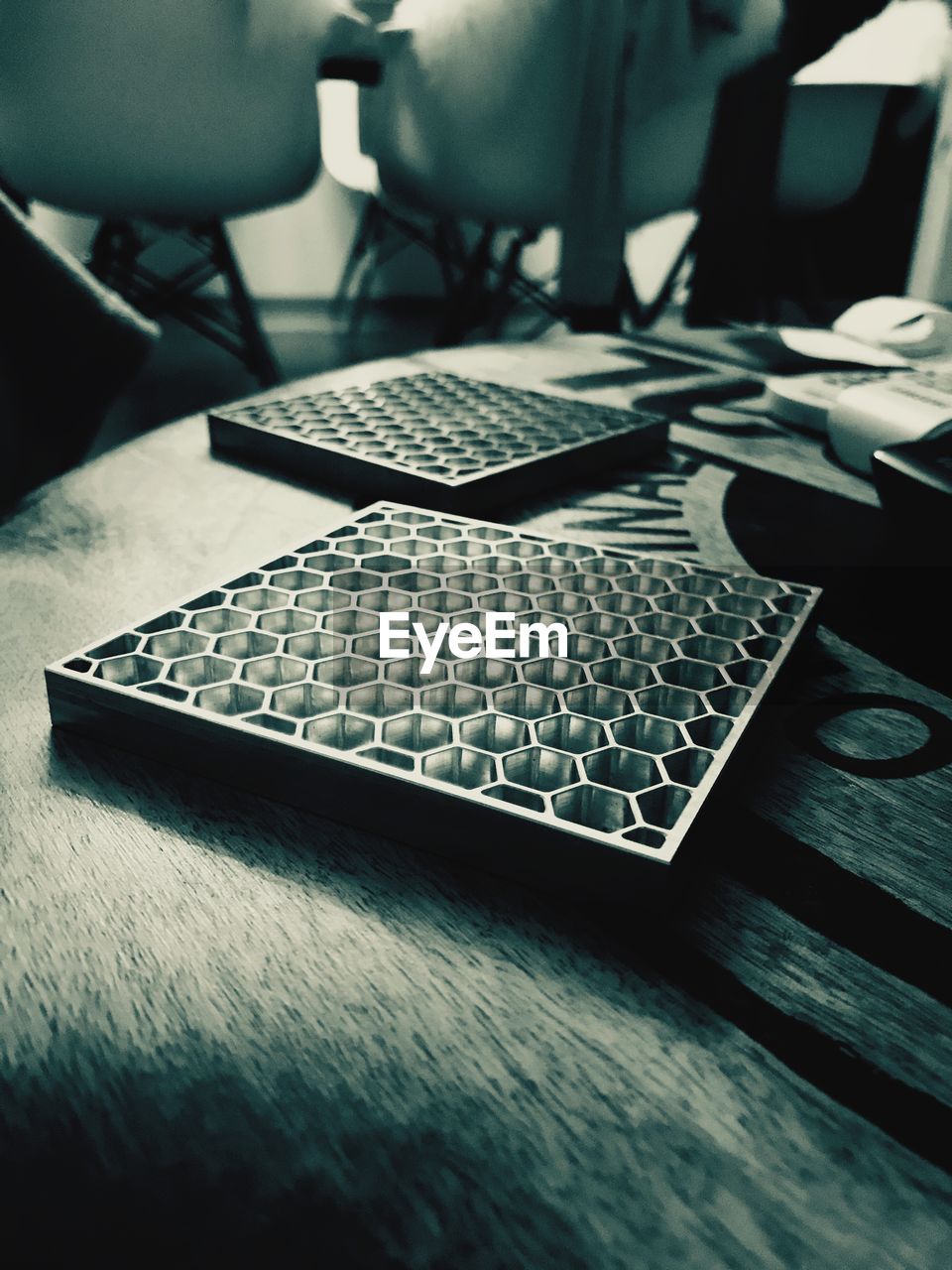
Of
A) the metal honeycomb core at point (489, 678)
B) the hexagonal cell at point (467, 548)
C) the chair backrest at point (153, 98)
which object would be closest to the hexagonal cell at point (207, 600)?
the metal honeycomb core at point (489, 678)

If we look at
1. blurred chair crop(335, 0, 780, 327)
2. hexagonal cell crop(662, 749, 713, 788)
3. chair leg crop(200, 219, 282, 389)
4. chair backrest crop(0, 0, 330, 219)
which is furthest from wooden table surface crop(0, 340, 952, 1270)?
chair leg crop(200, 219, 282, 389)

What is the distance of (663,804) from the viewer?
10.3 inches

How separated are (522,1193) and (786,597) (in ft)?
0.82

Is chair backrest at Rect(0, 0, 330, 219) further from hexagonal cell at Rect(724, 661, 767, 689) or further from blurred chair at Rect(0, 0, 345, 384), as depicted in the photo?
hexagonal cell at Rect(724, 661, 767, 689)

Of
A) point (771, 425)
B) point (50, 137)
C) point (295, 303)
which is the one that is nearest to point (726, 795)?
point (771, 425)

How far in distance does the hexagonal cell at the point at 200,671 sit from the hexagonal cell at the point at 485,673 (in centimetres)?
7

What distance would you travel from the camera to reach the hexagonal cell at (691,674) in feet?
1.05

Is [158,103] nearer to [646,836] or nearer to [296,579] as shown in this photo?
[296,579]

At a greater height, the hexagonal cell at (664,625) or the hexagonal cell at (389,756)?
the hexagonal cell at (664,625)

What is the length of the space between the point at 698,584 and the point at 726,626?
37 millimetres

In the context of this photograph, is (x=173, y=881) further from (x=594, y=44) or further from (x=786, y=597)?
(x=594, y=44)

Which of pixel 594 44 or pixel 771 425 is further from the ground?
pixel 594 44

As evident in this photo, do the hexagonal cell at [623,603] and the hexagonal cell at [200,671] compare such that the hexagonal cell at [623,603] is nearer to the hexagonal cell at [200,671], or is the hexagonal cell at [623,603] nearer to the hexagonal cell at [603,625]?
the hexagonal cell at [603,625]

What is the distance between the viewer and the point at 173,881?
0.85 feet
